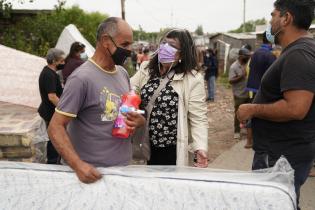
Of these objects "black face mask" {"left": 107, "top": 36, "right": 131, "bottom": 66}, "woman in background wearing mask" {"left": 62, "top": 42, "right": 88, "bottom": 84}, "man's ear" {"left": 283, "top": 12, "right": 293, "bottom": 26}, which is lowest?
"woman in background wearing mask" {"left": 62, "top": 42, "right": 88, "bottom": 84}

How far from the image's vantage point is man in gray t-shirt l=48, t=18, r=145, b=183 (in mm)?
2121

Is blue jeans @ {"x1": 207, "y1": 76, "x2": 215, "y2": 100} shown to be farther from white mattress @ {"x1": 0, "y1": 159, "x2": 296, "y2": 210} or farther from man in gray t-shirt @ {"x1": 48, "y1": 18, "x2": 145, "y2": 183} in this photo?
white mattress @ {"x1": 0, "y1": 159, "x2": 296, "y2": 210}

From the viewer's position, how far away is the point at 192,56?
121 inches

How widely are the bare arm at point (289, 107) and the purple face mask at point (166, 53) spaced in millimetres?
875

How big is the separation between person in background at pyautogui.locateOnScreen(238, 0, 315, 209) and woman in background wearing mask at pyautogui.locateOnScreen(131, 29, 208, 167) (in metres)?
0.53

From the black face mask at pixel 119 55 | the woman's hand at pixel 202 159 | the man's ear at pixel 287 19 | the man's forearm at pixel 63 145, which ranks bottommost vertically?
the woman's hand at pixel 202 159

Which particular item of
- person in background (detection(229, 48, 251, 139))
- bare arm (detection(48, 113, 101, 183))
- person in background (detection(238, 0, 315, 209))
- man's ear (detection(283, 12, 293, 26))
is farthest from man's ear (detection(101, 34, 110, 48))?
person in background (detection(229, 48, 251, 139))

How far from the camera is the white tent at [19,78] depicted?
793cm

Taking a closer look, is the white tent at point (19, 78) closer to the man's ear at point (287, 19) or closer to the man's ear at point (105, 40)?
the man's ear at point (105, 40)

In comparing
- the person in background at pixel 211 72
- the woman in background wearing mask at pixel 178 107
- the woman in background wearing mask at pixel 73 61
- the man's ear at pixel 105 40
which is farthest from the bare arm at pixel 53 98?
the person in background at pixel 211 72

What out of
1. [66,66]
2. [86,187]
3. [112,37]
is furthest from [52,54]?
[86,187]

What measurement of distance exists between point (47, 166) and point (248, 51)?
5.85 meters

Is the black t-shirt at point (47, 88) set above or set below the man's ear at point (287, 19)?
below

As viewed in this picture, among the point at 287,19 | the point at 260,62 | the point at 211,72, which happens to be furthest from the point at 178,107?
the point at 211,72
